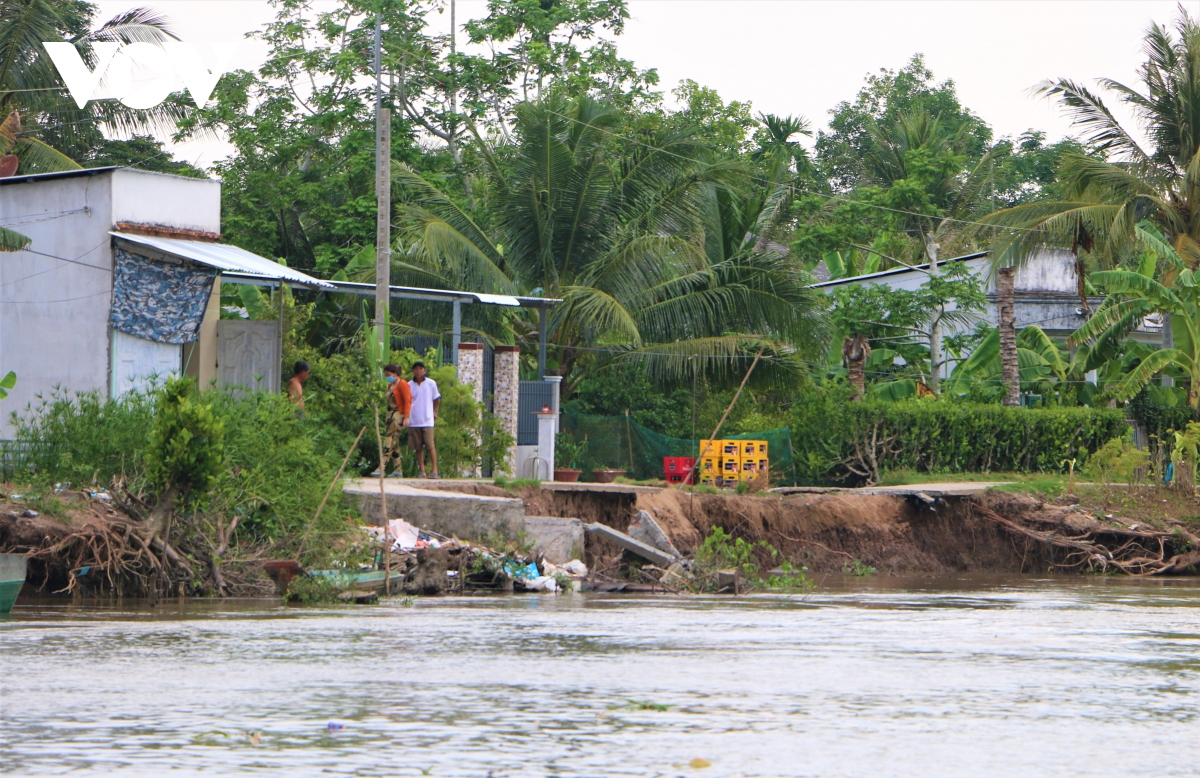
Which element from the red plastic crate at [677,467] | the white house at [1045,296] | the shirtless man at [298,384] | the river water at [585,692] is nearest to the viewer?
the river water at [585,692]

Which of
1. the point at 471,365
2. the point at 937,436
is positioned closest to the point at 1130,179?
the point at 937,436

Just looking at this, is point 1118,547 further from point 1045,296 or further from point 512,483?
point 1045,296

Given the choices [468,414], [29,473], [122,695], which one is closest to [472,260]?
[468,414]

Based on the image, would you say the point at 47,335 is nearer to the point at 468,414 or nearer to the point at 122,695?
the point at 468,414

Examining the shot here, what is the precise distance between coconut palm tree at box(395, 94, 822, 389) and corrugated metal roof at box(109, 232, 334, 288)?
549 centimetres

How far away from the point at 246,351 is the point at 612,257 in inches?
300

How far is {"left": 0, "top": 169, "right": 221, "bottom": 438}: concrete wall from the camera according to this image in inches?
768

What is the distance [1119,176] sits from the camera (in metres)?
28.6

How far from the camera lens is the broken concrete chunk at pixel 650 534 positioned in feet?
57.7

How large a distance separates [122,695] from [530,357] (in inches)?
793

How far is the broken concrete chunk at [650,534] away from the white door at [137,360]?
6476 millimetres

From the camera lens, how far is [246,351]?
21.2m

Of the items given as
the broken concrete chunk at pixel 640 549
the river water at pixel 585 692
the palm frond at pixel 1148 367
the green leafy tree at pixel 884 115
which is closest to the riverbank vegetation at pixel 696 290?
the palm frond at pixel 1148 367

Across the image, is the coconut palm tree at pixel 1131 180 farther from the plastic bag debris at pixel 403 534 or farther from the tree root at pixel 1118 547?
the plastic bag debris at pixel 403 534
